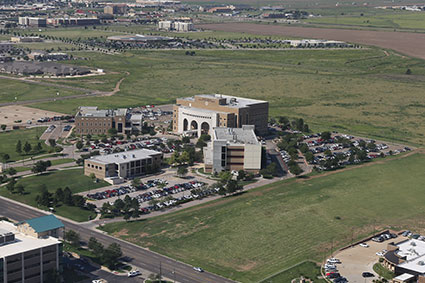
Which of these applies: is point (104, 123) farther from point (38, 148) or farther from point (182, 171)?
point (182, 171)

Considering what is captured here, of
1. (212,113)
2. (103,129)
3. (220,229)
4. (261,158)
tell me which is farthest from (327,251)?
(103,129)

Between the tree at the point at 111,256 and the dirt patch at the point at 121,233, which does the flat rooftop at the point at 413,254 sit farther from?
the dirt patch at the point at 121,233

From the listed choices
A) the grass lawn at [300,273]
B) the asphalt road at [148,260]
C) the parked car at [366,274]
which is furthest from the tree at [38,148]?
the parked car at [366,274]

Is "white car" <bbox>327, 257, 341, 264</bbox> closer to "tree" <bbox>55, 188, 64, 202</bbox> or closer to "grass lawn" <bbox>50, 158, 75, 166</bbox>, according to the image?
"tree" <bbox>55, 188, 64, 202</bbox>

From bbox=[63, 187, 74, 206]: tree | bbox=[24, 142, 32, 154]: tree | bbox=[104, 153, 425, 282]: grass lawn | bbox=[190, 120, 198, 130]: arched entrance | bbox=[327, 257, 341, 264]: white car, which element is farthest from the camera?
bbox=[190, 120, 198, 130]: arched entrance

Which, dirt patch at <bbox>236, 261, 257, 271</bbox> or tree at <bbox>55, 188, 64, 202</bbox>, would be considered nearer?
dirt patch at <bbox>236, 261, 257, 271</bbox>

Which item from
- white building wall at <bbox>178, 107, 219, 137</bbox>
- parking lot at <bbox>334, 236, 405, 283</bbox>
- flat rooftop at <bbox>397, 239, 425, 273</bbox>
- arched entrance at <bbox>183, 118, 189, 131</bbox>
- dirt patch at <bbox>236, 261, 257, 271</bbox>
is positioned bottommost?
dirt patch at <bbox>236, 261, 257, 271</bbox>

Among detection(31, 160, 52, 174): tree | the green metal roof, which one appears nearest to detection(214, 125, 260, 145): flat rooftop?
detection(31, 160, 52, 174): tree
